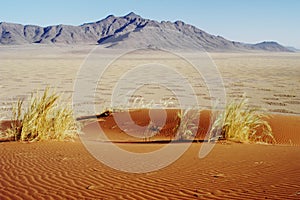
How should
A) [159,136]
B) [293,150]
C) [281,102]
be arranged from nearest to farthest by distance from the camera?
[293,150] < [159,136] < [281,102]

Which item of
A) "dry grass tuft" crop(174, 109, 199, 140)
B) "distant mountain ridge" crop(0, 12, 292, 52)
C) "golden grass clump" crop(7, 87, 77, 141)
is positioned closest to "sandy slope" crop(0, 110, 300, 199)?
"golden grass clump" crop(7, 87, 77, 141)

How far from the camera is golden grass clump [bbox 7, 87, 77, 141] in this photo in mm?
8719

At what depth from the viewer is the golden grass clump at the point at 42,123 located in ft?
28.6

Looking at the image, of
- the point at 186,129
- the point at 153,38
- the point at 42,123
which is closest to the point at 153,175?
the point at 42,123

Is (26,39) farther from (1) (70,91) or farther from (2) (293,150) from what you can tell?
(2) (293,150)

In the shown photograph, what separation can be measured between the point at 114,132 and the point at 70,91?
9.90 meters

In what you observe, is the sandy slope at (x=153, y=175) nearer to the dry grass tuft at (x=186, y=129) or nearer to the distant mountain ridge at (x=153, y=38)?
the dry grass tuft at (x=186, y=129)

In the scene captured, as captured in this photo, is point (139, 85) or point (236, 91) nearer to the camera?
point (236, 91)

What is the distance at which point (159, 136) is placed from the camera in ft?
34.7

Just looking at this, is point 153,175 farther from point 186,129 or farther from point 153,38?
point 153,38

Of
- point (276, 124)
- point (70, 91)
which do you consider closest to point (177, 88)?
point (70, 91)

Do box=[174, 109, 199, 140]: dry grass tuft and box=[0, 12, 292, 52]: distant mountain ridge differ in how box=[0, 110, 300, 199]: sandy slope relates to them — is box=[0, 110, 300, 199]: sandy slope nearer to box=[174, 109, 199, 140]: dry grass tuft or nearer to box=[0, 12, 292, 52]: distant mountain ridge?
box=[174, 109, 199, 140]: dry grass tuft

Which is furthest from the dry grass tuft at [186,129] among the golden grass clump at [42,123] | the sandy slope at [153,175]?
the golden grass clump at [42,123]

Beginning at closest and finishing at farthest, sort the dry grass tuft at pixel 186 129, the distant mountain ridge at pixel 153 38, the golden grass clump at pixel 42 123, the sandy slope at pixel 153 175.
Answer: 1. the sandy slope at pixel 153 175
2. the golden grass clump at pixel 42 123
3. the dry grass tuft at pixel 186 129
4. the distant mountain ridge at pixel 153 38
